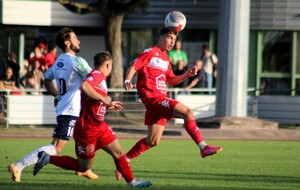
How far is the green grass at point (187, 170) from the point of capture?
11.6 m

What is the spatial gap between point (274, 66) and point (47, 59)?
8707mm

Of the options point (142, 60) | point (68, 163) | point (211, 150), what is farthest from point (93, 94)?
point (142, 60)

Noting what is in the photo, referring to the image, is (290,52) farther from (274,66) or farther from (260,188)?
(260,188)

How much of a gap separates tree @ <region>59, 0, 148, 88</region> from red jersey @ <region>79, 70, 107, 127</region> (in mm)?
17518

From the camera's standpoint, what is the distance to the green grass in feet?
Result: 38.2

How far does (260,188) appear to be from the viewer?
37.1 feet

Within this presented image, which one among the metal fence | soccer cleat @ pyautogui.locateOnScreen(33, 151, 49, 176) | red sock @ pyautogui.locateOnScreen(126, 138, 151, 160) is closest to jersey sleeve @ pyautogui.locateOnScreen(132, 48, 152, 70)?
red sock @ pyautogui.locateOnScreen(126, 138, 151, 160)

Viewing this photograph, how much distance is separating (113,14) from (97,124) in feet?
59.7

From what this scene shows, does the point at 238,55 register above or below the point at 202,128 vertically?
above

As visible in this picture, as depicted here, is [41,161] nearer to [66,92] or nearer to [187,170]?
[66,92]

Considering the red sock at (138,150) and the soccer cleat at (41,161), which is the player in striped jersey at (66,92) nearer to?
the soccer cleat at (41,161)

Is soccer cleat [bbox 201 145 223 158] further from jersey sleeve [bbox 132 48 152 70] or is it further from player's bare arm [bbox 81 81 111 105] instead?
player's bare arm [bbox 81 81 111 105]

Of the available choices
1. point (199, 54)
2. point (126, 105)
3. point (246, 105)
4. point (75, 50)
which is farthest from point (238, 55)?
point (75, 50)

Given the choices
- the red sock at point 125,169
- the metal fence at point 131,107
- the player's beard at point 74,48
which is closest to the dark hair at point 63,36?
the player's beard at point 74,48
